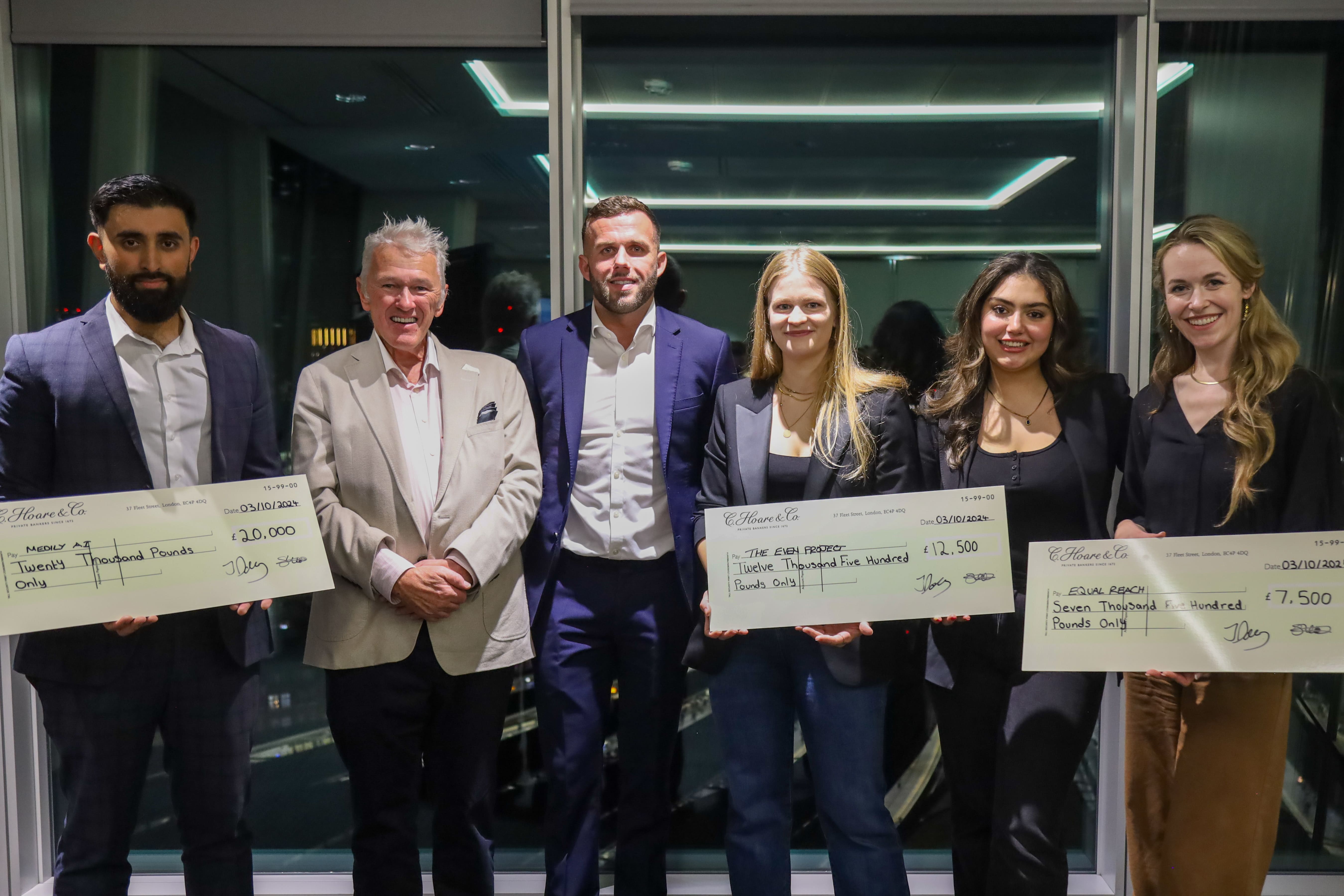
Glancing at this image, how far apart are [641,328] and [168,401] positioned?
3.85ft

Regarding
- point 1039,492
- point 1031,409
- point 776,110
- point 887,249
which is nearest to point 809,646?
point 1039,492

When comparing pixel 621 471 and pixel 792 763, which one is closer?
pixel 792 763

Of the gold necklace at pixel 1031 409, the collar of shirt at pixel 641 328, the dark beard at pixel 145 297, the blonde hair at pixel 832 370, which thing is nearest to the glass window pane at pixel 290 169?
the collar of shirt at pixel 641 328

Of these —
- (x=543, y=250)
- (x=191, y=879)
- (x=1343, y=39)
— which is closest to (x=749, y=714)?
(x=191, y=879)

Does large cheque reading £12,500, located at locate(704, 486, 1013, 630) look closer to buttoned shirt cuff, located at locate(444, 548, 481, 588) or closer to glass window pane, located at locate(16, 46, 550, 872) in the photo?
buttoned shirt cuff, located at locate(444, 548, 481, 588)

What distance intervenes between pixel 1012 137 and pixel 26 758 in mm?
3755

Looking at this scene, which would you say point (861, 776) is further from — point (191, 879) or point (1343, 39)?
point (1343, 39)

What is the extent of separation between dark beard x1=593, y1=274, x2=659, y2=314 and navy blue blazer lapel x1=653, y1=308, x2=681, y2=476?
0.08m

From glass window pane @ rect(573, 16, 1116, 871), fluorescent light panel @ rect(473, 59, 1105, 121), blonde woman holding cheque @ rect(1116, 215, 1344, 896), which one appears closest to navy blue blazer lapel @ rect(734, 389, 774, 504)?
glass window pane @ rect(573, 16, 1116, 871)

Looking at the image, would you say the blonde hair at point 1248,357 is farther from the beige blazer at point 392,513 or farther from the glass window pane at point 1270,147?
the beige blazer at point 392,513

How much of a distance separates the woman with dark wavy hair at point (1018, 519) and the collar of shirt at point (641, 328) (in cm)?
75

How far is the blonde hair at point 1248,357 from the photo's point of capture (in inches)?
77.4

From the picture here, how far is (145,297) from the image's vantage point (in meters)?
2.17

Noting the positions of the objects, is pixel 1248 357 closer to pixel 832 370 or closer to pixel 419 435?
pixel 832 370
